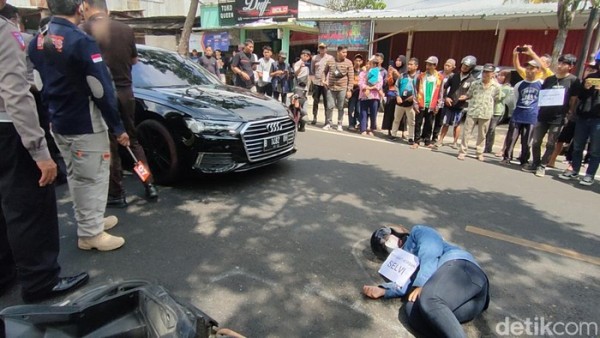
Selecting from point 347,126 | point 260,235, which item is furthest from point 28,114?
point 347,126

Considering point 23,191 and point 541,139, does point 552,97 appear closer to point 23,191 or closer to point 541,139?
point 541,139

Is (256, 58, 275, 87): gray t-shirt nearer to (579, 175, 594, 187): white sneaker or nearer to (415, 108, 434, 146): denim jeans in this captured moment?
(415, 108, 434, 146): denim jeans

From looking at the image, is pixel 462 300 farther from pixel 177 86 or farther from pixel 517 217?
pixel 177 86

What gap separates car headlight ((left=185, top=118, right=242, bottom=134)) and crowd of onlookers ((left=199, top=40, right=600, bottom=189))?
4391mm

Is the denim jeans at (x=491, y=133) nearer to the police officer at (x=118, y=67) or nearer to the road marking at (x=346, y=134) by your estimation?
the road marking at (x=346, y=134)

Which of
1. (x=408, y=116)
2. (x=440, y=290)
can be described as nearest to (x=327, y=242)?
(x=440, y=290)

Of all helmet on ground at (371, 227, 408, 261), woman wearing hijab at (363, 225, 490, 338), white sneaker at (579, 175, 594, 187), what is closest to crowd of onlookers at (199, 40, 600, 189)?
white sneaker at (579, 175, 594, 187)

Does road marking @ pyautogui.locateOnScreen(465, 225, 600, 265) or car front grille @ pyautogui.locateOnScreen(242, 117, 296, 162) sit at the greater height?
car front grille @ pyautogui.locateOnScreen(242, 117, 296, 162)

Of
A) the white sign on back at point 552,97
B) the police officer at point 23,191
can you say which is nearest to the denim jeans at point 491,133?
the white sign on back at point 552,97

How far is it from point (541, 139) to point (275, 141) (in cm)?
467

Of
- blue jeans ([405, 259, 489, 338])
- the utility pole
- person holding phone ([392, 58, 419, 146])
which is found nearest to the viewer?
blue jeans ([405, 259, 489, 338])

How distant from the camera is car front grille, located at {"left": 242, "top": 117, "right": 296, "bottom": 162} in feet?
15.0

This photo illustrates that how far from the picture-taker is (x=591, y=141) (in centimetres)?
591

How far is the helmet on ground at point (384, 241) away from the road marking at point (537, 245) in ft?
3.84
